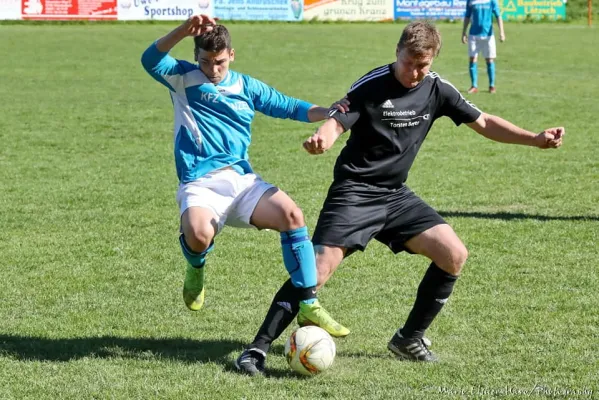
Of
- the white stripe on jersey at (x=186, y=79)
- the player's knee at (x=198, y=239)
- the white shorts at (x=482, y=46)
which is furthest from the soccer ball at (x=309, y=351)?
the white shorts at (x=482, y=46)

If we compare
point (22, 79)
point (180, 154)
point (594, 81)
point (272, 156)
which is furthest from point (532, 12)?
point (180, 154)

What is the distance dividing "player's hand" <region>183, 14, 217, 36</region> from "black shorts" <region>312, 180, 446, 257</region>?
116 cm

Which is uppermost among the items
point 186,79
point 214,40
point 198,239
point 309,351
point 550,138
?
point 214,40

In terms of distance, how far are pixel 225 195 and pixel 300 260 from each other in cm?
63

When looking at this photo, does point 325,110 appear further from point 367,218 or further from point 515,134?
point 515,134

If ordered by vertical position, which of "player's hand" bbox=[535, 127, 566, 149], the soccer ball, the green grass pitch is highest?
"player's hand" bbox=[535, 127, 566, 149]

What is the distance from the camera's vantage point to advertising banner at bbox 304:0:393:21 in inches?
1549

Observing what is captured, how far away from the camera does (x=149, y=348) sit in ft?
18.3

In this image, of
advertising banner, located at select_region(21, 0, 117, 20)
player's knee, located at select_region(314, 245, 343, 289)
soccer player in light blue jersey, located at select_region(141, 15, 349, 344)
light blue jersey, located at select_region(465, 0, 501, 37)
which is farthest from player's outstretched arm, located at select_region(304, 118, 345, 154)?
advertising banner, located at select_region(21, 0, 117, 20)

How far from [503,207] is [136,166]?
4790mm

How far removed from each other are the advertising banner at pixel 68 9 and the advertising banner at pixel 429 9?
12.2m

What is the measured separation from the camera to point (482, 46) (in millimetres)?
19703

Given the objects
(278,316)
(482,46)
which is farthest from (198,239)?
(482,46)

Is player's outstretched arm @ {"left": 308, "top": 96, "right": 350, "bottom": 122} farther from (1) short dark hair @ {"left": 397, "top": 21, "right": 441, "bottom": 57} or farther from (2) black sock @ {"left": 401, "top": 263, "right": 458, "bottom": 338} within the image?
(2) black sock @ {"left": 401, "top": 263, "right": 458, "bottom": 338}
